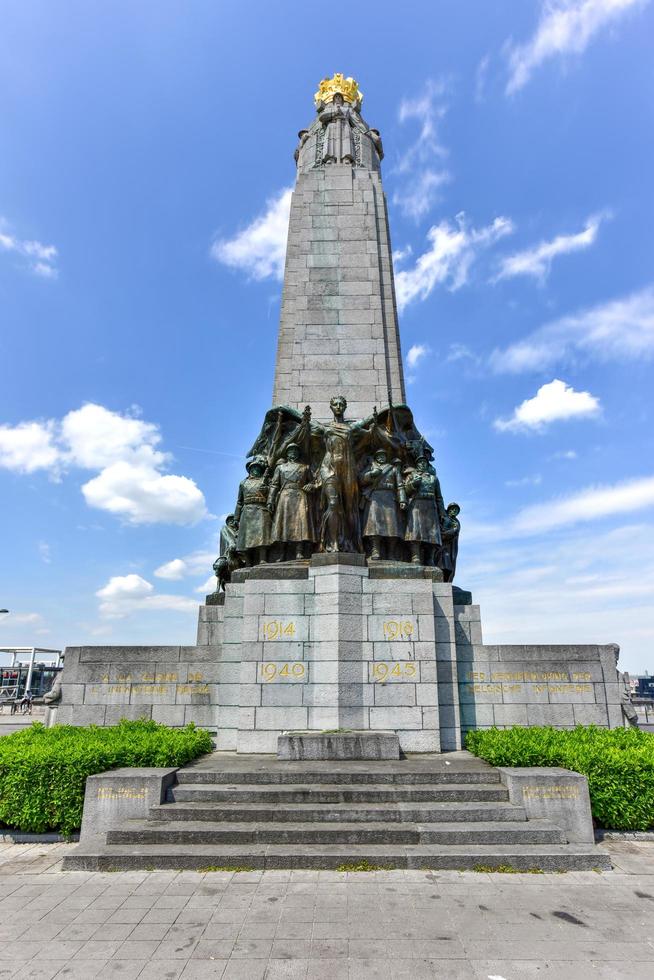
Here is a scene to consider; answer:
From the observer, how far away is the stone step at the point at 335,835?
24.8 ft

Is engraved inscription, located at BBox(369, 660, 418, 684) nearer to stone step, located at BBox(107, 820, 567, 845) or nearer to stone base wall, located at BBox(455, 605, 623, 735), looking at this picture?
stone base wall, located at BBox(455, 605, 623, 735)

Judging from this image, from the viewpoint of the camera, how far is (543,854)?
7234mm

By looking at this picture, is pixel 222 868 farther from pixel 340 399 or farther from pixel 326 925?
pixel 340 399

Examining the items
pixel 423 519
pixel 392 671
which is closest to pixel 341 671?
pixel 392 671

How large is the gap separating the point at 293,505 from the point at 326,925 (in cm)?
839

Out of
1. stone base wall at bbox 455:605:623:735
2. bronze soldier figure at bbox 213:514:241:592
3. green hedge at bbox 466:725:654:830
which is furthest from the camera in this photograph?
bronze soldier figure at bbox 213:514:241:592

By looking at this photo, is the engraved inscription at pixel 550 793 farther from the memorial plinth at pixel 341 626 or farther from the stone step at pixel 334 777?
the memorial plinth at pixel 341 626

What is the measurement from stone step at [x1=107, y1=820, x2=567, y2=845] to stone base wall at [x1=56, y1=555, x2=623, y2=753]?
3.32 m

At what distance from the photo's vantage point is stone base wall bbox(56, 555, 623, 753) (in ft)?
36.6

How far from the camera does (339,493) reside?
1281 cm

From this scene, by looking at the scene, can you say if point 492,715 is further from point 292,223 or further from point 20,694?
point 20,694

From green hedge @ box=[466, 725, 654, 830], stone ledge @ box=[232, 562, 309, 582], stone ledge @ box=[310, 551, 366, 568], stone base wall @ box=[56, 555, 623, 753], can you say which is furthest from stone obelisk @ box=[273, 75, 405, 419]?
green hedge @ box=[466, 725, 654, 830]

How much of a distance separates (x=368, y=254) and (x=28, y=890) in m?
16.4

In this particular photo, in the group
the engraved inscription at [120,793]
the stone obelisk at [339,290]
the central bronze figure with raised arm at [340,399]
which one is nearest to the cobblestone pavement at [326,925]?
the engraved inscription at [120,793]
